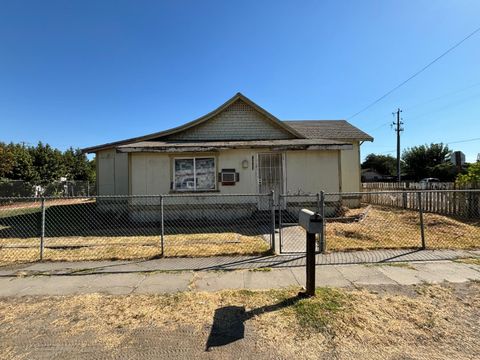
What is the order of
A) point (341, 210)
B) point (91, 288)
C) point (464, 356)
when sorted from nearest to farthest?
point (464, 356) < point (91, 288) < point (341, 210)

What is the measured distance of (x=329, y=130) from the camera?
18062 mm

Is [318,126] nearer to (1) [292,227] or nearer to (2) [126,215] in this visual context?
(1) [292,227]

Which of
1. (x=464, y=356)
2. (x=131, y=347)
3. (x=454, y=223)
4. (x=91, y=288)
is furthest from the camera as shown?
(x=454, y=223)

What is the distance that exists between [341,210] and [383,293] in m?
7.77

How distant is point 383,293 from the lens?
452cm

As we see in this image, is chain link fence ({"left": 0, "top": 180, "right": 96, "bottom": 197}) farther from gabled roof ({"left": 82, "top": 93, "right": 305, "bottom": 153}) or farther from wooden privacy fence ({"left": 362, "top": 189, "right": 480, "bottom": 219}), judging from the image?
wooden privacy fence ({"left": 362, "top": 189, "right": 480, "bottom": 219})

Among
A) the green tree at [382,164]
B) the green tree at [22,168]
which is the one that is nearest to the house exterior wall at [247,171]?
the green tree at [22,168]

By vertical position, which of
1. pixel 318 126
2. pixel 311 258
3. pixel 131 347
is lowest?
pixel 131 347

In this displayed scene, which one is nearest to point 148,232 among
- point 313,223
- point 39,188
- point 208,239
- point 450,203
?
point 208,239

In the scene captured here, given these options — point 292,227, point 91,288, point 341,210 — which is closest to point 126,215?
point 292,227

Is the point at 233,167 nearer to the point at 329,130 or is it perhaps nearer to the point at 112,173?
the point at 112,173

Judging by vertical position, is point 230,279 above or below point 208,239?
below

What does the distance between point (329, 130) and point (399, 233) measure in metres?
10.2

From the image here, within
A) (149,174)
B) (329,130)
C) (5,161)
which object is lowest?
(149,174)
